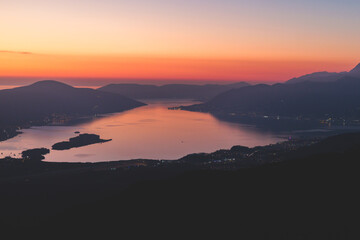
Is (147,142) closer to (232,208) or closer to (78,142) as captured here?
(78,142)

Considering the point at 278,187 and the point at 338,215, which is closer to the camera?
the point at 338,215

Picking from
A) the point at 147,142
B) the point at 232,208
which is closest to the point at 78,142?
the point at 147,142

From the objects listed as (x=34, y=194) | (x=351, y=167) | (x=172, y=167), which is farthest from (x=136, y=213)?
→ (x=172, y=167)

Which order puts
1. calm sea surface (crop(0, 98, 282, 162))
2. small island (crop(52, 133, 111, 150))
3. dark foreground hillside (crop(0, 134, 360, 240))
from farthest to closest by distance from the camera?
small island (crop(52, 133, 111, 150))
calm sea surface (crop(0, 98, 282, 162))
dark foreground hillside (crop(0, 134, 360, 240))

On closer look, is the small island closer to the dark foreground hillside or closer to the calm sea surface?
the calm sea surface

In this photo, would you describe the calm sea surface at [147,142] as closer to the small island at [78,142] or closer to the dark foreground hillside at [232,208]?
the small island at [78,142]

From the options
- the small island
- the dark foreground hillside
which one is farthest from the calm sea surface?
the dark foreground hillside

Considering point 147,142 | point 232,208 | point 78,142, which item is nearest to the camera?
point 232,208

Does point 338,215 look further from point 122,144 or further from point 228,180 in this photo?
point 122,144

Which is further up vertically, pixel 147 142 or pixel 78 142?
pixel 78 142
